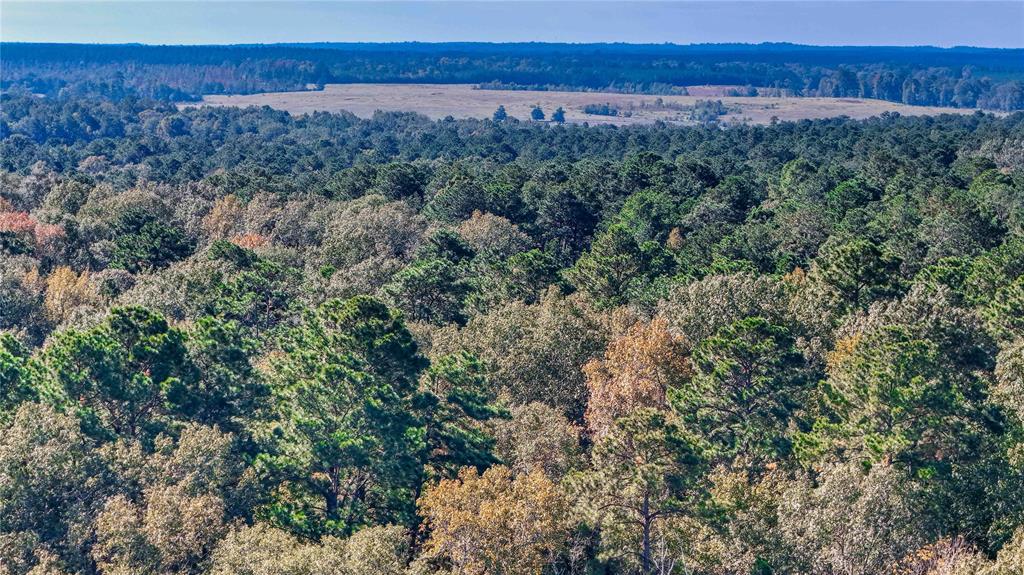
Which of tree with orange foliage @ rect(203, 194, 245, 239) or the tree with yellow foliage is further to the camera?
tree with orange foliage @ rect(203, 194, 245, 239)

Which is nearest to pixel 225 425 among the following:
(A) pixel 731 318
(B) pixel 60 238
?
(A) pixel 731 318

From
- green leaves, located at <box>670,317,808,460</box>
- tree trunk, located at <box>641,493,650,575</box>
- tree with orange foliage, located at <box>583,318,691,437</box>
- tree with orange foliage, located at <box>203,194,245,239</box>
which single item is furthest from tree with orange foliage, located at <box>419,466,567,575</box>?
tree with orange foliage, located at <box>203,194,245,239</box>

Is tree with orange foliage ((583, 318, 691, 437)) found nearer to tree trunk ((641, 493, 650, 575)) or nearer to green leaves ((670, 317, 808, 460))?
green leaves ((670, 317, 808, 460))

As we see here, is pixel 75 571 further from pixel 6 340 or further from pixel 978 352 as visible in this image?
pixel 978 352

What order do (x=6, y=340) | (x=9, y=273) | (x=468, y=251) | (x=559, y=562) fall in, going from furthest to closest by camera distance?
(x=468, y=251), (x=9, y=273), (x=6, y=340), (x=559, y=562)

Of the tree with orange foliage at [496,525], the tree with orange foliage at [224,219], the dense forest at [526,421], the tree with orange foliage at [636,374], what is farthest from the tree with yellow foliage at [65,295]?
the tree with orange foliage at [496,525]

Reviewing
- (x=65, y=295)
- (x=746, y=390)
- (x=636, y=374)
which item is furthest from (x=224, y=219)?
(x=746, y=390)
